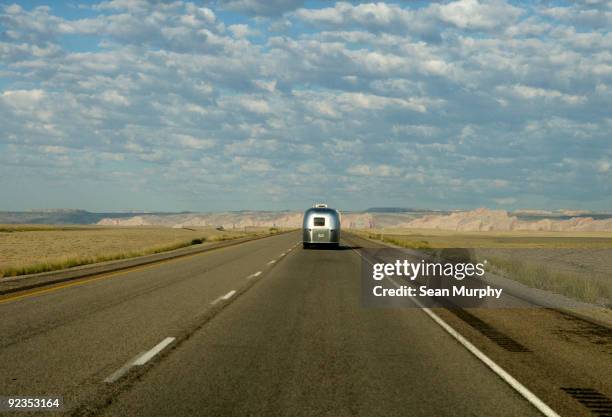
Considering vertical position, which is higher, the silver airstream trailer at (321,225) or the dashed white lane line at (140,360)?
the silver airstream trailer at (321,225)

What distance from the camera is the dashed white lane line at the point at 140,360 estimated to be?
20.7ft

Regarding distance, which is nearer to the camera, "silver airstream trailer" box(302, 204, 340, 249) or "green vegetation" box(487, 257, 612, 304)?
"green vegetation" box(487, 257, 612, 304)

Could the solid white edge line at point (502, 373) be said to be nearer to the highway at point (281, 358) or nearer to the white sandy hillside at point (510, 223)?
the highway at point (281, 358)

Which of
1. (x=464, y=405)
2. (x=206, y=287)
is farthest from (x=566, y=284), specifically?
(x=464, y=405)

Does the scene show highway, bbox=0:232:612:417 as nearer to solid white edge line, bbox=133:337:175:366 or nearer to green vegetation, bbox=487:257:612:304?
solid white edge line, bbox=133:337:175:366

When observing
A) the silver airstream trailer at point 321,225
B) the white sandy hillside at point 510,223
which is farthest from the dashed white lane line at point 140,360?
the white sandy hillside at point 510,223

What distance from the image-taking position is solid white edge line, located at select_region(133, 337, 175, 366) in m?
7.02

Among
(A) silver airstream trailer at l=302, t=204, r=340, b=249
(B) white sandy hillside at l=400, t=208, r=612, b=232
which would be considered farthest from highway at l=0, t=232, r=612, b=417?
(B) white sandy hillside at l=400, t=208, r=612, b=232

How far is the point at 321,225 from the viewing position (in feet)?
117

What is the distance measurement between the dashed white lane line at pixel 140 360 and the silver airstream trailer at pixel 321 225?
2709 centimetres

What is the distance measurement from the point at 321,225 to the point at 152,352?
28.2 meters

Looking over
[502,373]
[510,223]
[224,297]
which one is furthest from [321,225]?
[510,223]

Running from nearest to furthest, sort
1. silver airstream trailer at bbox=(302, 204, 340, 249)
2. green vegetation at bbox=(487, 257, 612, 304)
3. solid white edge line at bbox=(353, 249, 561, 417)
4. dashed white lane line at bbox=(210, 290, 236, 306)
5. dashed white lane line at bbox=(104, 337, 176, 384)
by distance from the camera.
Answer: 1. solid white edge line at bbox=(353, 249, 561, 417)
2. dashed white lane line at bbox=(104, 337, 176, 384)
3. dashed white lane line at bbox=(210, 290, 236, 306)
4. green vegetation at bbox=(487, 257, 612, 304)
5. silver airstream trailer at bbox=(302, 204, 340, 249)

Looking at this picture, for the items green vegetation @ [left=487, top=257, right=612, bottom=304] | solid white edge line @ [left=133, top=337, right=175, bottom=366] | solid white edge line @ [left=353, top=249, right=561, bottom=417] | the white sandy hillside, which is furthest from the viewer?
the white sandy hillside
